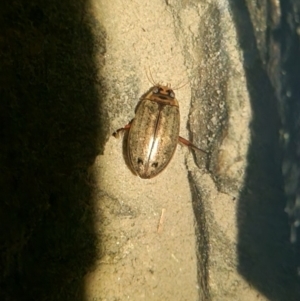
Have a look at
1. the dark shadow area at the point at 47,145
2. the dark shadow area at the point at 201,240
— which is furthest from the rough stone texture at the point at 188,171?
the dark shadow area at the point at 47,145

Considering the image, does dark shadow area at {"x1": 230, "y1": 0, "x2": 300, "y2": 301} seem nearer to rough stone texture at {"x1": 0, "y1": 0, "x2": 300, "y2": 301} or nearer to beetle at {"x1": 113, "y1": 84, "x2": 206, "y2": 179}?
rough stone texture at {"x1": 0, "y1": 0, "x2": 300, "y2": 301}

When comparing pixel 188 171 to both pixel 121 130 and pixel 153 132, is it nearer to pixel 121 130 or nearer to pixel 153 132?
pixel 153 132

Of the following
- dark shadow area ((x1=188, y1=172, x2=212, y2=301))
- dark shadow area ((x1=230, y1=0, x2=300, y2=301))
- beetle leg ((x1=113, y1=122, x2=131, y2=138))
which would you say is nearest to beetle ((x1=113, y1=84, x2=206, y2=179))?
beetle leg ((x1=113, y1=122, x2=131, y2=138))

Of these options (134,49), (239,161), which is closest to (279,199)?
(239,161)

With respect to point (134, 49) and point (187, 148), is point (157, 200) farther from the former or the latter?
point (134, 49)

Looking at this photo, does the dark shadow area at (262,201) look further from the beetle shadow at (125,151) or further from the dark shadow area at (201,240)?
the beetle shadow at (125,151)

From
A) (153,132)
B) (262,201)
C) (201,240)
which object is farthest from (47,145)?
(262,201)
